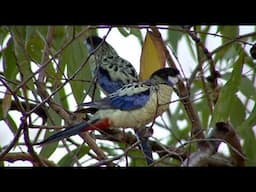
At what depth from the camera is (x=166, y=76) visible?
1.67m

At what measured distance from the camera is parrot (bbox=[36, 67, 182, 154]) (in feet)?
4.83

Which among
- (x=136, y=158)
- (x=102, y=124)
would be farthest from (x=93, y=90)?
(x=136, y=158)

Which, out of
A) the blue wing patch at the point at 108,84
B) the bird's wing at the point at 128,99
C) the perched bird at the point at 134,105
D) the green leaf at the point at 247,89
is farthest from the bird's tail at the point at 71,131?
the green leaf at the point at 247,89

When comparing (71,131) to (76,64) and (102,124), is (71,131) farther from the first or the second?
(76,64)

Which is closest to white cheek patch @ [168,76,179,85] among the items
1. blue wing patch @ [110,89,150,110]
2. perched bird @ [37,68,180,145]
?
perched bird @ [37,68,180,145]

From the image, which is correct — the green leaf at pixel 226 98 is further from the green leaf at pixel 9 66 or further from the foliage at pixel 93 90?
the green leaf at pixel 9 66

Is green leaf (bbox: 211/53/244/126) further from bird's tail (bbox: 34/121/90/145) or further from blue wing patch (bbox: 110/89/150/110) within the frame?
bird's tail (bbox: 34/121/90/145)

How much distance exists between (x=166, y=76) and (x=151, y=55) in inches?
3.1

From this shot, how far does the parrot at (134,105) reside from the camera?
147cm

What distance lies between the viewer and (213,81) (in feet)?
7.50
